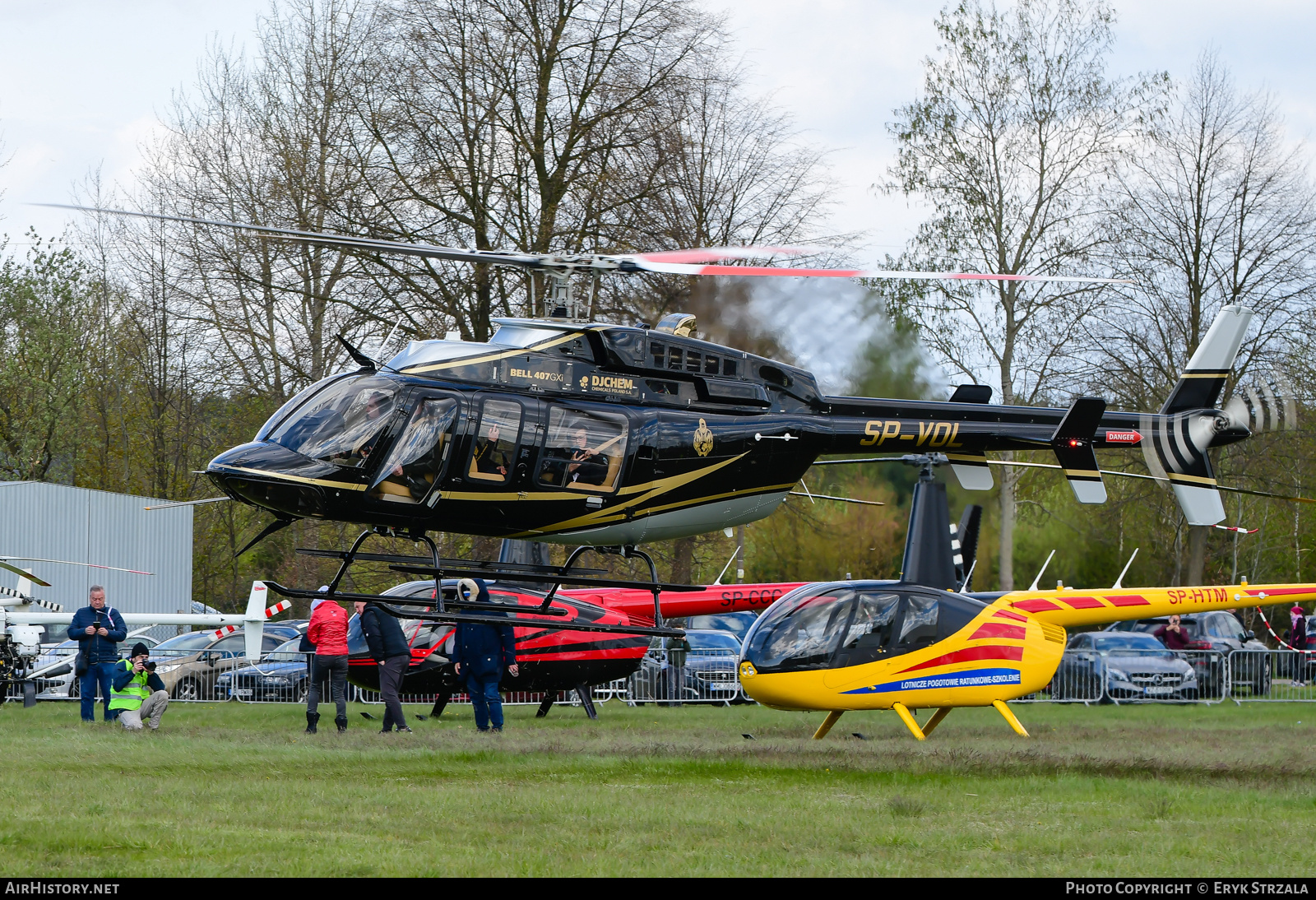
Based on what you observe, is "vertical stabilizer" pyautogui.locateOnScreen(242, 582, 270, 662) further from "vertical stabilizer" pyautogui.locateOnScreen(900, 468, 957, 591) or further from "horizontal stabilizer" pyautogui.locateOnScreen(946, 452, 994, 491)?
"horizontal stabilizer" pyautogui.locateOnScreen(946, 452, 994, 491)

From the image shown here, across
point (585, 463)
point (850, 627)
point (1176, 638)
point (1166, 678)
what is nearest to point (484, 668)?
point (585, 463)

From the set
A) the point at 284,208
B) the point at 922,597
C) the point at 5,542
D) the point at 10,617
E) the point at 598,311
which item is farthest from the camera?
the point at 5,542

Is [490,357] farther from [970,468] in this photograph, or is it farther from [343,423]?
[970,468]

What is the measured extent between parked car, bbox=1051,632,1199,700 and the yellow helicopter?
993 cm

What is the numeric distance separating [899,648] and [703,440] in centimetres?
327

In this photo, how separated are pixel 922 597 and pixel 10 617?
1408cm

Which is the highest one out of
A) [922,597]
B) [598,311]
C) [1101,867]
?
[598,311]

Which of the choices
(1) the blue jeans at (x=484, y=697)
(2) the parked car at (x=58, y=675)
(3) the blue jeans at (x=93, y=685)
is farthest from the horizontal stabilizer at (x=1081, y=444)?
(2) the parked car at (x=58, y=675)

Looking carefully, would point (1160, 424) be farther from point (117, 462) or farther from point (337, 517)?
point (117, 462)

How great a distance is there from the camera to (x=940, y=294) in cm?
3369

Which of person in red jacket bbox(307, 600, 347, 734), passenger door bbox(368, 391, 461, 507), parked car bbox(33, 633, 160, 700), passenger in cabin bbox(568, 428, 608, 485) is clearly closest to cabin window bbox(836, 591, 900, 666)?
passenger in cabin bbox(568, 428, 608, 485)

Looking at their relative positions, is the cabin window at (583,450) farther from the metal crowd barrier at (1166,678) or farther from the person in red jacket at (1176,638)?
the person in red jacket at (1176,638)

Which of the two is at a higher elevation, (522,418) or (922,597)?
(522,418)

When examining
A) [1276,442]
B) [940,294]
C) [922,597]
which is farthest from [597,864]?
[1276,442]
